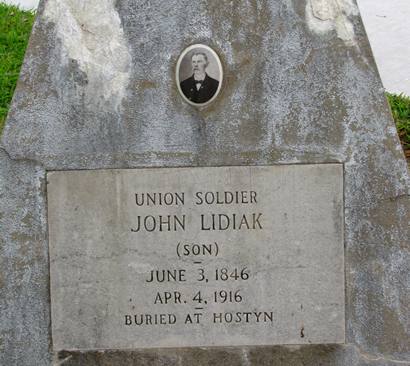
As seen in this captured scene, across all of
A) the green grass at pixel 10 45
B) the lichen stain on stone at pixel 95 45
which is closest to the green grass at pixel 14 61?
the green grass at pixel 10 45

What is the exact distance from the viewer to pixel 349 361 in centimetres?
371

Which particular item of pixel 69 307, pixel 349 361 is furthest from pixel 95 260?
pixel 349 361

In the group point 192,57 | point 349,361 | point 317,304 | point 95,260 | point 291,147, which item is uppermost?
point 192,57

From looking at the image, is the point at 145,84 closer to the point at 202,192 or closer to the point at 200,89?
the point at 200,89

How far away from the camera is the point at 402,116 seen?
6.62 metres

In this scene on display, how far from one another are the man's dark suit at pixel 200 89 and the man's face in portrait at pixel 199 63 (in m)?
0.03

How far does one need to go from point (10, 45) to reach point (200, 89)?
434 cm

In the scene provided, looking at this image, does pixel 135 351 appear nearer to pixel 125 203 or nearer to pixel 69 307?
pixel 69 307

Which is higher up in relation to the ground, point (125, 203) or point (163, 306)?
point (125, 203)

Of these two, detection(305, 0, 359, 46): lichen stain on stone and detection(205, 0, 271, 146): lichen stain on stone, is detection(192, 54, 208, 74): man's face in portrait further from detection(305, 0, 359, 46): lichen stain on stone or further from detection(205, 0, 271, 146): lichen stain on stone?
detection(305, 0, 359, 46): lichen stain on stone

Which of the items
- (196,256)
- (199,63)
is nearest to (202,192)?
(196,256)

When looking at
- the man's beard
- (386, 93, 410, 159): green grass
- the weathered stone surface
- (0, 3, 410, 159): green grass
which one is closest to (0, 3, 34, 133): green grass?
(0, 3, 410, 159): green grass

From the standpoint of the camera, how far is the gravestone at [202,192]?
A: 11.7 feet

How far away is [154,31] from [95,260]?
1.05m
